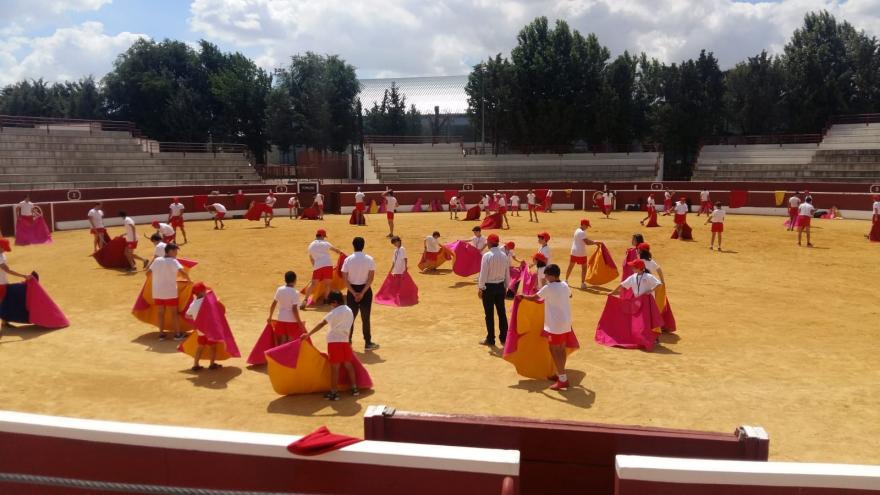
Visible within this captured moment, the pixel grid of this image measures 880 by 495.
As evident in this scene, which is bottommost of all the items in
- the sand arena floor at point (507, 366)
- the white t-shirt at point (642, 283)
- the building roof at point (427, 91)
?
the sand arena floor at point (507, 366)

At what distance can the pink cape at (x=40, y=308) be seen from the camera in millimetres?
10008

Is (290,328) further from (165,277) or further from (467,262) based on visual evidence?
(467,262)

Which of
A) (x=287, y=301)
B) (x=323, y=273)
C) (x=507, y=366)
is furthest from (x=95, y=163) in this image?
(x=507, y=366)

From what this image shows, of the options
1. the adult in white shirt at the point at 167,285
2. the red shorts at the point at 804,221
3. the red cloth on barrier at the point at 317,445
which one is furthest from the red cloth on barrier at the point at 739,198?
the red cloth on barrier at the point at 317,445

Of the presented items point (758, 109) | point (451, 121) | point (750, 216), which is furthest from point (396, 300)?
point (451, 121)

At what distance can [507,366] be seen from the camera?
838cm

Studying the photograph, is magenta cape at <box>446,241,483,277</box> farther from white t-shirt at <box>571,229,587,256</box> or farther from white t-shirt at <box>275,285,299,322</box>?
white t-shirt at <box>275,285,299,322</box>

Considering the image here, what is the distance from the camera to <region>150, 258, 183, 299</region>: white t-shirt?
9.27 meters

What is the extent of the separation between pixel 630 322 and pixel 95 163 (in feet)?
97.5

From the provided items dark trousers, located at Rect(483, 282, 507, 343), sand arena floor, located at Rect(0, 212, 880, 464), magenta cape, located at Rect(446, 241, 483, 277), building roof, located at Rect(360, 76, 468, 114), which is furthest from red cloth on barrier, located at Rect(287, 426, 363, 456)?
building roof, located at Rect(360, 76, 468, 114)

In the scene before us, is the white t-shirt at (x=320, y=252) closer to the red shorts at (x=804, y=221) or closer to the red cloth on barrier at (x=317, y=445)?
the red cloth on barrier at (x=317, y=445)

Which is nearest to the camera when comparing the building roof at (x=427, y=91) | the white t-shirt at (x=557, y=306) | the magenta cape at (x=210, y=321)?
the white t-shirt at (x=557, y=306)

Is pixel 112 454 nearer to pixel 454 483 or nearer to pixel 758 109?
pixel 454 483

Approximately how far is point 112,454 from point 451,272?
12043 millimetres
